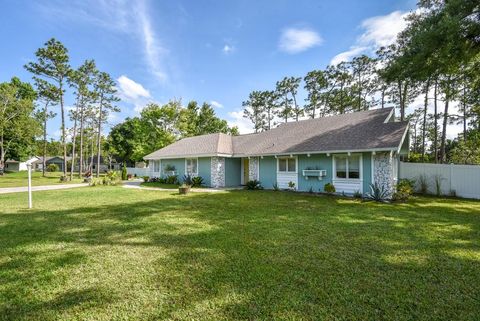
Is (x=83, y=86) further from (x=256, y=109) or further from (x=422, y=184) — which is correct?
(x=422, y=184)

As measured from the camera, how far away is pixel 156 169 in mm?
Result: 21781

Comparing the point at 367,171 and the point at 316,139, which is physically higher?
the point at 316,139

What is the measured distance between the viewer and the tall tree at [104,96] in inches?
1054

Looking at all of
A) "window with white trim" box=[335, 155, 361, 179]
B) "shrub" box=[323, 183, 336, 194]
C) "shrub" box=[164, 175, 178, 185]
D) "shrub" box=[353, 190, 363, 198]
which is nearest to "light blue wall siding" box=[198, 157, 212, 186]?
"shrub" box=[164, 175, 178, 185]

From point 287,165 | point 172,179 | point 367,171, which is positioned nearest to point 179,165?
point 172,179

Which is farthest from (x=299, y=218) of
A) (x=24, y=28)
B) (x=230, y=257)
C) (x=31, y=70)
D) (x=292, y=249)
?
(x=31, y=70)

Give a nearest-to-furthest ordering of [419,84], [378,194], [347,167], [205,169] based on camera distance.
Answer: [378,194] → [347,167] → [205,169] → [419,84]

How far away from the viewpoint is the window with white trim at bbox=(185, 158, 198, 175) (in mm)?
18047

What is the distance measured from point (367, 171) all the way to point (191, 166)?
12.6 m

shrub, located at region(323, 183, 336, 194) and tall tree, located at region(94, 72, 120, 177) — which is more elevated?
tall tree, located at region(94, 72, 120, 177)

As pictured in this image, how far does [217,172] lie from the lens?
16422 mm

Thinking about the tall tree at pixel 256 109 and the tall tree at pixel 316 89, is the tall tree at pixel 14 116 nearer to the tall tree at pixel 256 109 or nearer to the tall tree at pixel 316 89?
the tall tree at pixel 256 109

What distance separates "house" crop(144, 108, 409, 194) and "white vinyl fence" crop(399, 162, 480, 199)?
4.40 ft

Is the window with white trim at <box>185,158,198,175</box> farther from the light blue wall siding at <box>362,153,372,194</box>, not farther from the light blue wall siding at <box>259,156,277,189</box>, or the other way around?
the light blue wall siding at <box>362,153,372,194</box>
